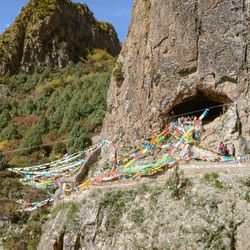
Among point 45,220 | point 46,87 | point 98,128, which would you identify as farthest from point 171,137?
point 46,87

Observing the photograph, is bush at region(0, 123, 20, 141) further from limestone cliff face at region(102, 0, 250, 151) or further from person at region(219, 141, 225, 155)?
person at region(219, 141, 225, 155)

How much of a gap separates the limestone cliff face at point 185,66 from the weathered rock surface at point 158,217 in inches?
151

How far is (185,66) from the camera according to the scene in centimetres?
2073

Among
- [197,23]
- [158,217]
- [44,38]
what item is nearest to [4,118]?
[44,38]

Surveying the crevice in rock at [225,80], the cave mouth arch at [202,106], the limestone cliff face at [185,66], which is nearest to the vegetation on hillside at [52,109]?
the limestone cliff face at [185,66]

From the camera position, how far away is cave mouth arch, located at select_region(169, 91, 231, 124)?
20.7 m

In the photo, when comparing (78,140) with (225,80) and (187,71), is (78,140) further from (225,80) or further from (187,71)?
(225,80)

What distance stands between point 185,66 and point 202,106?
2.80 meters

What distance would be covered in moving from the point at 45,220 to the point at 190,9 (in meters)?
12.6

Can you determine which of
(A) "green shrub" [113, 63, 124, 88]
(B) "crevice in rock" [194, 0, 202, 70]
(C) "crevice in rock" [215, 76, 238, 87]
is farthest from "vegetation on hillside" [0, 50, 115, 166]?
(C) "crevice in rock" [215, 76, 238, 87]

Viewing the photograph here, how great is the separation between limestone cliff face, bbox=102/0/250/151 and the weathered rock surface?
382 cm

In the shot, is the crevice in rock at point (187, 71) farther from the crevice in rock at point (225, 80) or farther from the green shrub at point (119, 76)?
the green shrub at point (119, 76)

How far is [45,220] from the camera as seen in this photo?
2117cm

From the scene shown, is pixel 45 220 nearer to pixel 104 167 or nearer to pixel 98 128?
pixel 104 167
